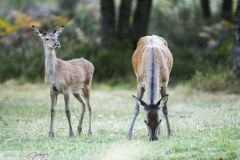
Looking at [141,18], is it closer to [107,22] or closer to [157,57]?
[107,22]

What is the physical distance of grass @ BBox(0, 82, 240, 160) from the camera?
1157cm

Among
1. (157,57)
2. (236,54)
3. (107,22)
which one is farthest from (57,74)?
(107,22)

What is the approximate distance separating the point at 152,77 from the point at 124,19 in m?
14.4

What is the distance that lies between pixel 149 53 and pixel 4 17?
1985cm

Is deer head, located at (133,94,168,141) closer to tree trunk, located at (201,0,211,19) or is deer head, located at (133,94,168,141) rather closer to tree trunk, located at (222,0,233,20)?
tree trunk, located at (222,0,233,20)

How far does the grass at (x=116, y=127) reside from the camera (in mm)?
11570

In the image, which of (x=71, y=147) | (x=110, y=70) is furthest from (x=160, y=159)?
(x=110, y=70)

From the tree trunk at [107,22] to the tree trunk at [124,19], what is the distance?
39 centimetres

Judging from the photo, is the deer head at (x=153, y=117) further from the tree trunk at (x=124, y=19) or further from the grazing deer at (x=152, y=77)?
the tree trunk at (x=124, y=19)

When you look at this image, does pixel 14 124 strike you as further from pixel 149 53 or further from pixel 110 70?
pixel 110 70

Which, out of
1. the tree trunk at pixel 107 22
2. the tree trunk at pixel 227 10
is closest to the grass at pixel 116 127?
the tree trunk at pixel 107 22

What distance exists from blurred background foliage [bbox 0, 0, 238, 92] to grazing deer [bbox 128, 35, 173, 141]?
8.08 meters

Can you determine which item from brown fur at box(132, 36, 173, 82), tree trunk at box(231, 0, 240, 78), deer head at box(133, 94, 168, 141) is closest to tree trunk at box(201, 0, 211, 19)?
tree trunk at box(231, 0, 240, 78)

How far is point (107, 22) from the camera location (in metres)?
26.9
